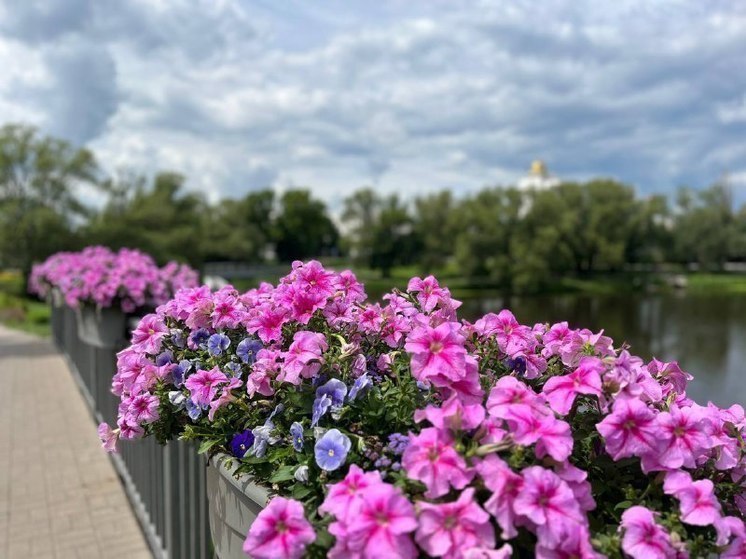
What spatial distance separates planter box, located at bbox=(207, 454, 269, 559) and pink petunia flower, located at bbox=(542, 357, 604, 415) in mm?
659

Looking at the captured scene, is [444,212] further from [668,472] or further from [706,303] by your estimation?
[668,472]

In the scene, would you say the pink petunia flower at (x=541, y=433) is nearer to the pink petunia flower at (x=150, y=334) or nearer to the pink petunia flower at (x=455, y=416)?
the pink petunia flower at (x=455, y=416)

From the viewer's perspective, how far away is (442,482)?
1082 mm

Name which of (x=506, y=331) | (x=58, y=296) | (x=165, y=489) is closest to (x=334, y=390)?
(x=506, y=331)

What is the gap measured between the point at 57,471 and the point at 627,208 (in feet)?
143

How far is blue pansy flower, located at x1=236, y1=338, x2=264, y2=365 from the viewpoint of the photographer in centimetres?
169

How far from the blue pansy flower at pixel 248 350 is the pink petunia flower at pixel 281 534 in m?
0.61

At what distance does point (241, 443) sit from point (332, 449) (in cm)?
37

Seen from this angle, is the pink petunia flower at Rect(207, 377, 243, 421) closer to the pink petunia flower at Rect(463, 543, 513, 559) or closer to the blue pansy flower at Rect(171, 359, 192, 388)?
the blue pansy flower at Rect(171, 359, 192, 388)

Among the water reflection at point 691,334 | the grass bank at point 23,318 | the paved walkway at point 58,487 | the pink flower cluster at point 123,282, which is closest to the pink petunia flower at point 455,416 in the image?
the paved walkway at point 58,487

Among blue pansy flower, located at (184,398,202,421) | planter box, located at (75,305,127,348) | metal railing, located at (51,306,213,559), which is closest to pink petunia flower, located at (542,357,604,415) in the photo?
blue pansy flower, located at (184,398,202,421)

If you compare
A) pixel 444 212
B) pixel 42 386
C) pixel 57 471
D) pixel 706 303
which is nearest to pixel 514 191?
pixel 444 212

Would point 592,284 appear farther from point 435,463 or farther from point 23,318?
point 435,463

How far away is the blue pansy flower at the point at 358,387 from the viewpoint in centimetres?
140
